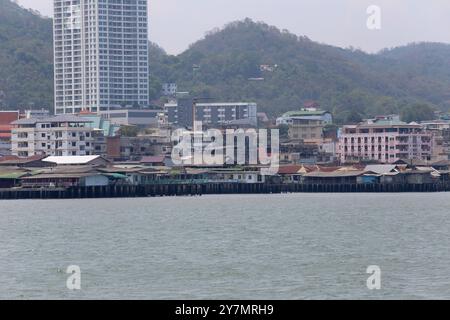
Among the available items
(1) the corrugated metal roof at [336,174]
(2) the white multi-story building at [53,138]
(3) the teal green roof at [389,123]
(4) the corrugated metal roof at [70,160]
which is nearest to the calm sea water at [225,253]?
(4) the corrugated metal roof at [70,160]

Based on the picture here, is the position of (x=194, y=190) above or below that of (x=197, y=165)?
below

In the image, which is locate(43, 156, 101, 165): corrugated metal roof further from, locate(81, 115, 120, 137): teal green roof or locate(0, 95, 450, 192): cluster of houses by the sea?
locate(81, 115, 120, 137): teal green roof

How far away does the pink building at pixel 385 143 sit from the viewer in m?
172

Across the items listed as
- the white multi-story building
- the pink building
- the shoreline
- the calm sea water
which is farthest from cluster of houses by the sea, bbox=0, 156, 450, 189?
the calm sea water

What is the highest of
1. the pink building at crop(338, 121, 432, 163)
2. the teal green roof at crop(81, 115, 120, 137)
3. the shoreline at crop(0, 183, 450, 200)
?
the teal green roof at crop(81, 115, 120, 137)

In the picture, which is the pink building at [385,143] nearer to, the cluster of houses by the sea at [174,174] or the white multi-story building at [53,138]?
the cluster of houses by the sea at [174,174]

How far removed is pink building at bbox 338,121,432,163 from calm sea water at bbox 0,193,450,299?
243ft

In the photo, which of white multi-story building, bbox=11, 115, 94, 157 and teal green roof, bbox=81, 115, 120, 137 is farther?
teal green roof, bbox=81, 115, 120, 137

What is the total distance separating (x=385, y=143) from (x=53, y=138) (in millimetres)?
41733

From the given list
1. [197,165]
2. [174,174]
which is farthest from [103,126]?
[174,174]

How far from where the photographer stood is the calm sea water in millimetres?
46125

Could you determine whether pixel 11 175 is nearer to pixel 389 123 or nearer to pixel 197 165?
pixel 197 165

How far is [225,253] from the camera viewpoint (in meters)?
58.6
